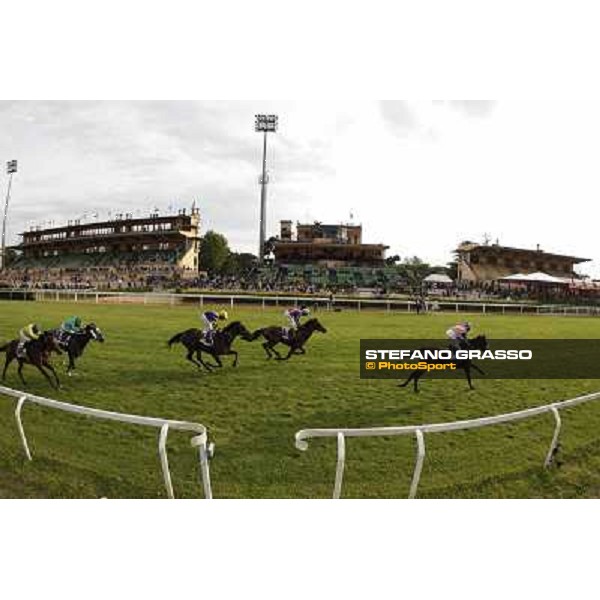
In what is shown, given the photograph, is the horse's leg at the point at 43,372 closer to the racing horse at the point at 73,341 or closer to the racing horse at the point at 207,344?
the racing horse at the point at 73,341

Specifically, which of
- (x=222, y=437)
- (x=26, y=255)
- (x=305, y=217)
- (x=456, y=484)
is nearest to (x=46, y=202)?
(x=26, y=255)

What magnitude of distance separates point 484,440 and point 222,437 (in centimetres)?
166

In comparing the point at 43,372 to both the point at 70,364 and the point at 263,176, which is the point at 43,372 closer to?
the point at 70,364

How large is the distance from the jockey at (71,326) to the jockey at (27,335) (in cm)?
16

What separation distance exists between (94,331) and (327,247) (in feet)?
5.26

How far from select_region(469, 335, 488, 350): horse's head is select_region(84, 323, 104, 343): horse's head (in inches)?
94.0

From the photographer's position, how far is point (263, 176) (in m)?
3.63

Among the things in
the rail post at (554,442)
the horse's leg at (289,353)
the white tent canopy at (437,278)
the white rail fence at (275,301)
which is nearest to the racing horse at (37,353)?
the white rail fence at (275,301)

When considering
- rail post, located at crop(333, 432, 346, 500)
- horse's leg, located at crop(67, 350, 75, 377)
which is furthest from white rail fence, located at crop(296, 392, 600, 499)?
horse's leg, located at crop(67, 350, 75, 377)

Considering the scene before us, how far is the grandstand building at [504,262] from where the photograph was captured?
364 centimetres

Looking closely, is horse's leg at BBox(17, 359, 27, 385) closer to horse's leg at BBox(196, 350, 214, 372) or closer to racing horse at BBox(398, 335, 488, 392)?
horse's leg at BBox(196, 350, 214, 372)

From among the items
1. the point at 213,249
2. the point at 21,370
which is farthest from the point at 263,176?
the point at 21,370

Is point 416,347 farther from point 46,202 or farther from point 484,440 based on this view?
point 46,202

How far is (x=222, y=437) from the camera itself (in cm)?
324
